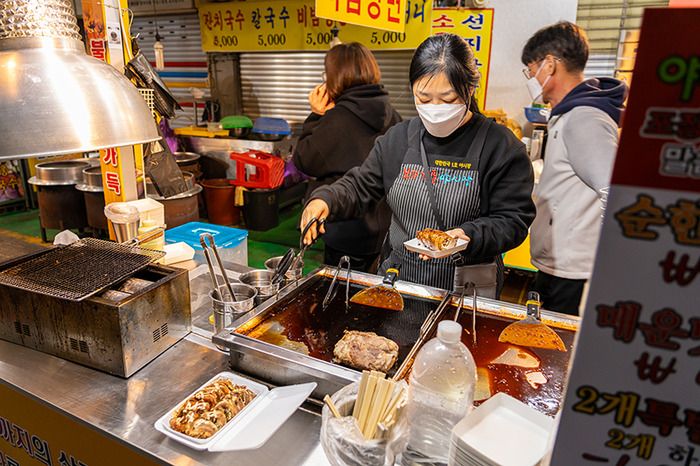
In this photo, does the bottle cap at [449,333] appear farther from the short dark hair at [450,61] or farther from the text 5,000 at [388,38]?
the text 5,000 at [388,38]

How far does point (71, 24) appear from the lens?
1.30 m

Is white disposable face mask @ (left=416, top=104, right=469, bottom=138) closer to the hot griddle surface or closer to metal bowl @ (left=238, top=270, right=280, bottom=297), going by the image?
the hot griddle surface

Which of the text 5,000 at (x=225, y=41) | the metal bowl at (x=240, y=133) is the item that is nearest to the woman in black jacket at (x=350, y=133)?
the metal bowl at (x=240, y=133)

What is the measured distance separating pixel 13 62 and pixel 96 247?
1.19 meters

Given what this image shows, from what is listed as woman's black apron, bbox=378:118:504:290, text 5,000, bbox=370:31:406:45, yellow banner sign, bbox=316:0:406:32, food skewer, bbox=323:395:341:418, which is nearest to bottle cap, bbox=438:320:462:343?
food skewer, bbox=323:395:341:418

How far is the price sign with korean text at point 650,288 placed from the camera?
0.55 metres

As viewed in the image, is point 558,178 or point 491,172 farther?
point 558,178

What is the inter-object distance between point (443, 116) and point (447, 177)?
1.03 feet

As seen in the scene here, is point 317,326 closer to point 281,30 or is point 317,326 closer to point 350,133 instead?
point 350,133

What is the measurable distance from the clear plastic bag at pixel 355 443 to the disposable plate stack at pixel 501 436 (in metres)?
0.14

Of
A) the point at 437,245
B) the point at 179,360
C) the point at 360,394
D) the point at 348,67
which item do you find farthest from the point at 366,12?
the point at 360,394

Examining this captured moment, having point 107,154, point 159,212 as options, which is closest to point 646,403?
point 159,212

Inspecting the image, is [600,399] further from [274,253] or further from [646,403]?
[274,253]

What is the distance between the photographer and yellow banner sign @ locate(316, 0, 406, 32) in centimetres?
318
